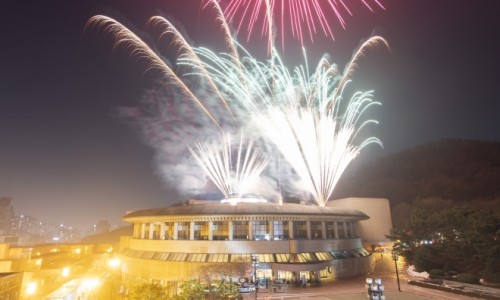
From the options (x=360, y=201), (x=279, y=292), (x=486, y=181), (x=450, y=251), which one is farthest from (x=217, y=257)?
(x=486, y=181)

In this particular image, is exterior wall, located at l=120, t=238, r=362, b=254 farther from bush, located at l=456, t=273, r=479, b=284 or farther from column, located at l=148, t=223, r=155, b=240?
bush, located at l=456, t=273, r=479, b=284

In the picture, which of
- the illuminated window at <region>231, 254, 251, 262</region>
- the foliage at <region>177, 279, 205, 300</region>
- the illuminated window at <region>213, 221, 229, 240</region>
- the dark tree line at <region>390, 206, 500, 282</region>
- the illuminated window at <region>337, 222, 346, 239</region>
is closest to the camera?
the foliage at <region>177, 279, 205, 300</region>

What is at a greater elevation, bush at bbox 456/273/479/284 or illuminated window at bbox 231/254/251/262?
illuminated window at bbox 231/254/251/262

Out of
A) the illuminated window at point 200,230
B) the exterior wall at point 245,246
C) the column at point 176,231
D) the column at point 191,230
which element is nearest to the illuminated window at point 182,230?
the column at point 176,231

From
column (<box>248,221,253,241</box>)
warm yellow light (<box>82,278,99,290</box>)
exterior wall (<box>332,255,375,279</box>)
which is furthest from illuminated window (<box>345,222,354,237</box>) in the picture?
warm yellow light (<box>82,278,99,290</box>)

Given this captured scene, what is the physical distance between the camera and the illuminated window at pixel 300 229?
51.2m

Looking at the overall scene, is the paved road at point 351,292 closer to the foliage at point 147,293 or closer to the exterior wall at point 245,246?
the exterior wall at point 245,246

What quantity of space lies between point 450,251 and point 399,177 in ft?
448

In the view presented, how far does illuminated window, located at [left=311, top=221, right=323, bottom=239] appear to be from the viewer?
2079 inches

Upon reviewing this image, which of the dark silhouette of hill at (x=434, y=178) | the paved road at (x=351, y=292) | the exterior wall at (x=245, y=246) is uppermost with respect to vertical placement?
the dark silhouette of hill at (x=434, y=178)

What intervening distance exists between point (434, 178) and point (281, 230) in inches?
5665

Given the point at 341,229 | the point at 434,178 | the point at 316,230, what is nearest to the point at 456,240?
the point at 341,229

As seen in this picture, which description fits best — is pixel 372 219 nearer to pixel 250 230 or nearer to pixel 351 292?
pixel 250 230

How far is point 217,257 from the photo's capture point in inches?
1850
